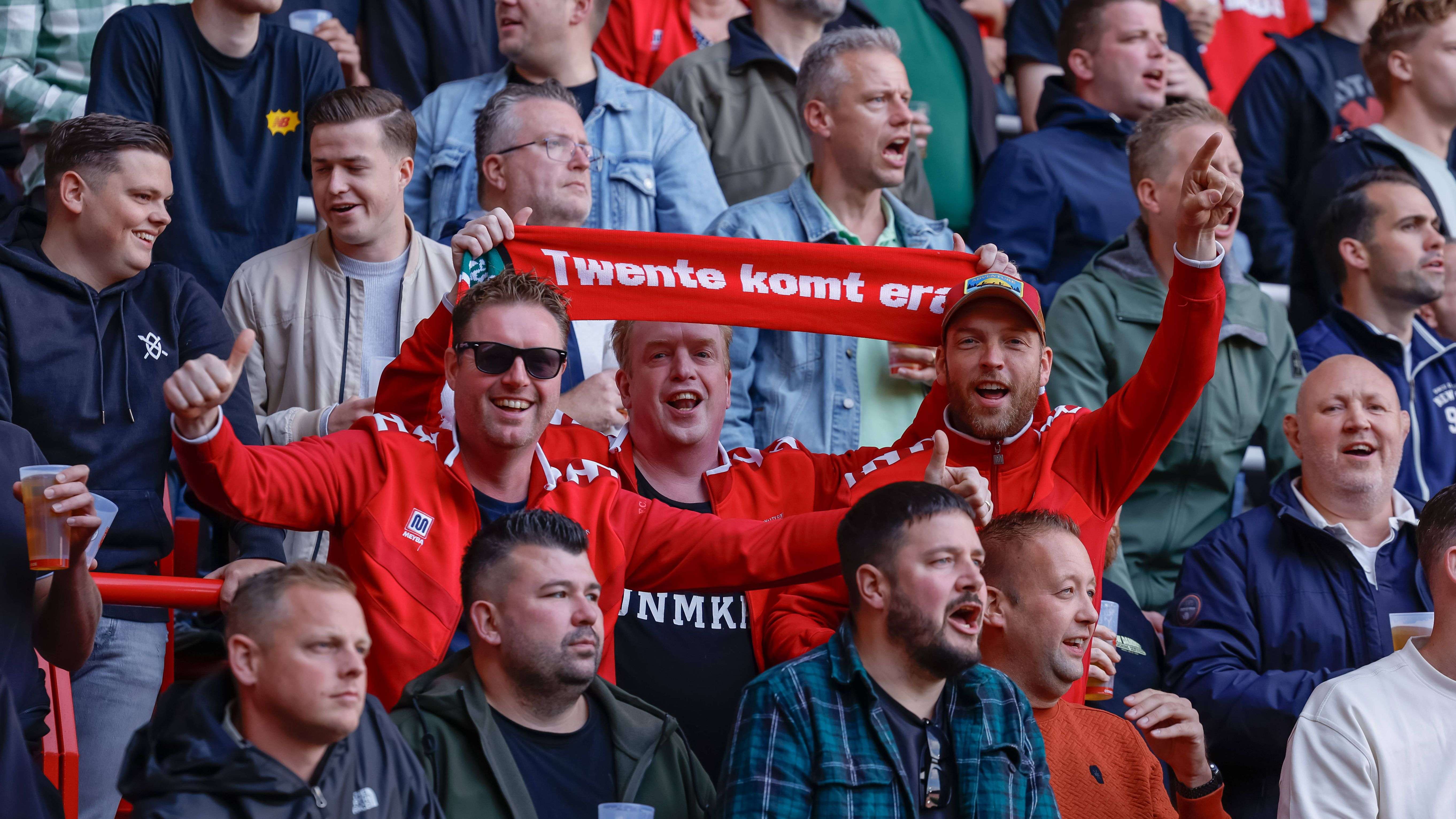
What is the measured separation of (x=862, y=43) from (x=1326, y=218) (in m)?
2.17

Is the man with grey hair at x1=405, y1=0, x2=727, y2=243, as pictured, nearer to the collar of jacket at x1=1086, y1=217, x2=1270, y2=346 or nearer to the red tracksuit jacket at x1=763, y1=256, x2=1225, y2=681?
the collar of jacket at x1=1086, y1=217, x2=1270, y2=346

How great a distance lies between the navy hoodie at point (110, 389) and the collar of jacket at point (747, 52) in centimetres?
296

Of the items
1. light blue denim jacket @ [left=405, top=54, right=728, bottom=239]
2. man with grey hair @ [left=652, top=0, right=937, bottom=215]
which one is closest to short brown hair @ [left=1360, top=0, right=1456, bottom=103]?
man with grey hair @ [left=652, top=0, right=937, bottom=215]

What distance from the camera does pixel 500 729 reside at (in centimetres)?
365

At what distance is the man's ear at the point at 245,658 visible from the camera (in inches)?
124

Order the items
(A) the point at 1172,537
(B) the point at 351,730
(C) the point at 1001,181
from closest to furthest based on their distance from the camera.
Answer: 1. (B) the point at 351,730
2. (A) the point at 1172,537
3. (C) the point at 1001,181

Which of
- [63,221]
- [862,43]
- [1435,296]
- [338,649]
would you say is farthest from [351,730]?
[1435,296]

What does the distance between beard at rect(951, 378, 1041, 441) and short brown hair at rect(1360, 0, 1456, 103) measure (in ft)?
13.0

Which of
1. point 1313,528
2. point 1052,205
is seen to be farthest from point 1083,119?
point 1313,528

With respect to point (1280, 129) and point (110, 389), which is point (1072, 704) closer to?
point (110, 389)

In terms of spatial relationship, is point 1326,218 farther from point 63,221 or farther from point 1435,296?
point 63,221

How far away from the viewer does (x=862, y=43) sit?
6.34 m

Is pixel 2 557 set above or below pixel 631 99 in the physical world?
below

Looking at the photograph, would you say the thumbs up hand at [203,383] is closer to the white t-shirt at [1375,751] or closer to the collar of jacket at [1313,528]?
the white t-shirt at [1375,751]
